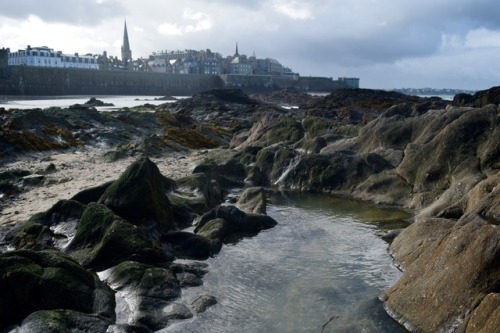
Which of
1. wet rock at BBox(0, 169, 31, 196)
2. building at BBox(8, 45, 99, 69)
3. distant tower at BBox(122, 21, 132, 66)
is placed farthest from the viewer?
distant tower at BBox(122, 21, 132, 66)

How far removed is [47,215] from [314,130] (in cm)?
1898

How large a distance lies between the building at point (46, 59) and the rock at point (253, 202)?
14789cm

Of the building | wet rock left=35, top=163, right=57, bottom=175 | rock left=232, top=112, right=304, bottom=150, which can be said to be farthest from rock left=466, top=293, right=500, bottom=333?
the building

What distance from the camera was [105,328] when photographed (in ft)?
25.6

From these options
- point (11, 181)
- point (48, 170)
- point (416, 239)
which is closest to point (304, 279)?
point (416, 239)

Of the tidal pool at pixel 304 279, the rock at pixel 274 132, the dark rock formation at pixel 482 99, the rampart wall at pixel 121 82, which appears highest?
the rampart wall at pixel 121 82

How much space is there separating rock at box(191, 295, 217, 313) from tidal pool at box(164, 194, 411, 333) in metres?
0.11

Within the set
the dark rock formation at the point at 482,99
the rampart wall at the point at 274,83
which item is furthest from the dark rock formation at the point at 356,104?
the rampart wall at the point at 274,83

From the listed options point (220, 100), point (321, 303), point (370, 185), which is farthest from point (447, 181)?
point (220, 100)

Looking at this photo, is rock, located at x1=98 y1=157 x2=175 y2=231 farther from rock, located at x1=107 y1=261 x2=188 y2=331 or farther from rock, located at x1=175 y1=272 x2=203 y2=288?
rock, located at x1=107 y1=261 x2=188 y2=331

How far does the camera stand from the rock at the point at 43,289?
814 cm

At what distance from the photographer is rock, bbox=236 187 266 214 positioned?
16.2 metres

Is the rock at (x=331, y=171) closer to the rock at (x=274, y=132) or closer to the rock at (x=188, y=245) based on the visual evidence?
the rock at (x=274, y=132)

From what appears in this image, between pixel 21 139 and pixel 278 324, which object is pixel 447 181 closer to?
pixel 278 324
